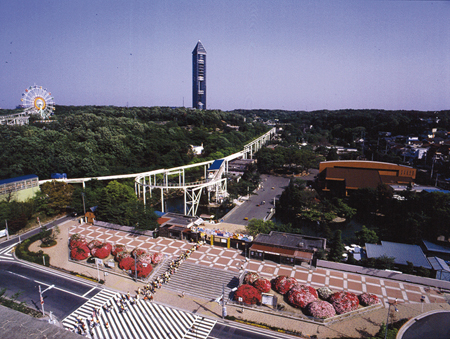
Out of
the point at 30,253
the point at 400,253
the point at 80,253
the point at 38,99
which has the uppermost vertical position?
the point at 38,99

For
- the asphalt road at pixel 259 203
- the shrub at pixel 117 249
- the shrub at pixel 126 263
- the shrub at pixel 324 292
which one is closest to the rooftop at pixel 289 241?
the shrub at pixel 324 292

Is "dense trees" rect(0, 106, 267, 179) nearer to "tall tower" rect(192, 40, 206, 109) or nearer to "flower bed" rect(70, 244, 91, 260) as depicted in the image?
"flower bed" rect(70, 244, 91, 260)

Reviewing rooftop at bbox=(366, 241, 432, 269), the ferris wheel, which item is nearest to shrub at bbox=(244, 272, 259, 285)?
rooftop at bbox=(366, 241, 432, 269)

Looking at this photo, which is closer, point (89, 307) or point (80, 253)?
point (89, 307)

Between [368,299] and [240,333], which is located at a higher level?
[368,299]

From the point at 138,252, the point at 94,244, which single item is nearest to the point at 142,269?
the point at 138,252

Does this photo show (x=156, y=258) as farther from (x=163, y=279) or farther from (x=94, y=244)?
(x=94, y=244)

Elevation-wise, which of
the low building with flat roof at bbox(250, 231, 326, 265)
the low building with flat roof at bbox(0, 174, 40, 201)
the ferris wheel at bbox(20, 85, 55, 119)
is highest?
the ferris wheel at bbox(20, 85, 55, 119)
